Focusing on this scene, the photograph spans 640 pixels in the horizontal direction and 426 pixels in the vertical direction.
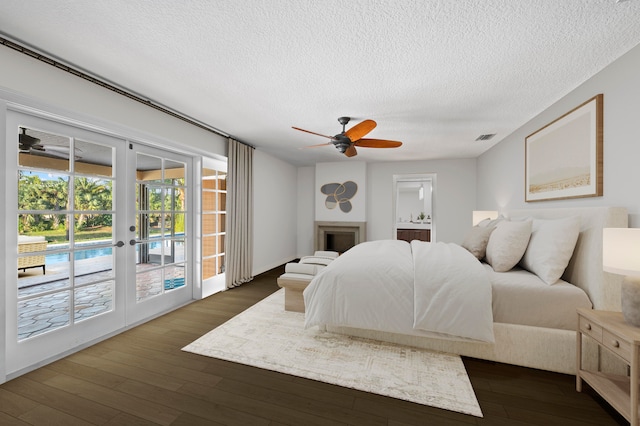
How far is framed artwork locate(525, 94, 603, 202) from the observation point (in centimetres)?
213

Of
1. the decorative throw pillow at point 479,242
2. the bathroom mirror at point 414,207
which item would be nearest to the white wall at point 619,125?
the decorative throw pillow at point 479,242

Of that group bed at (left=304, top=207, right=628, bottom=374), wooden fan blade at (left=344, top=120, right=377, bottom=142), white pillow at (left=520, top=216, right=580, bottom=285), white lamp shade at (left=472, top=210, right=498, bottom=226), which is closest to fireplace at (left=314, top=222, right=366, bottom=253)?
white lamp shade at (left=472, top=210, right=498, bottom=226)

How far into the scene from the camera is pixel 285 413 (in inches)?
62.4

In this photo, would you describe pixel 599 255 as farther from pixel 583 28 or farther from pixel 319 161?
pixel 319 161

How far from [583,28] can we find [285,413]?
305 cm

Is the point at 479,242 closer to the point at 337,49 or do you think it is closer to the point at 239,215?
the point at 337,49

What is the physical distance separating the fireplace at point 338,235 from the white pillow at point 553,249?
3.79m

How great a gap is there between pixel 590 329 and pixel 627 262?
0.53 m

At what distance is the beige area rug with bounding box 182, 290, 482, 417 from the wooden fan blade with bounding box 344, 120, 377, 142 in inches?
85.3

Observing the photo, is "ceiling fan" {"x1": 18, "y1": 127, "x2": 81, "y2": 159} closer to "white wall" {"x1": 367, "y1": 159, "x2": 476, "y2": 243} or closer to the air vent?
the air vent

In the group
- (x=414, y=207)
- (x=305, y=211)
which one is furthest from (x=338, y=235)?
(x=414, y=207)

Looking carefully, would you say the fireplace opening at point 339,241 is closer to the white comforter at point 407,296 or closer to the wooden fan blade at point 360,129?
the wooden fan blade at point 360,129

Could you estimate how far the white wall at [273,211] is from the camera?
197 inches

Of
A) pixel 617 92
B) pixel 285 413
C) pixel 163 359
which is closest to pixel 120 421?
pixel 163 359
